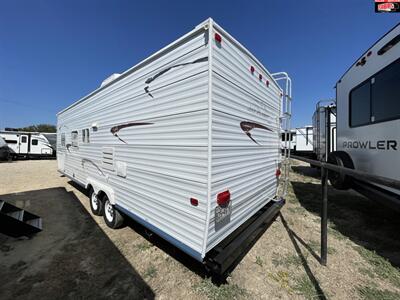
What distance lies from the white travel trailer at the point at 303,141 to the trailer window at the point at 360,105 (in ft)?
35.9

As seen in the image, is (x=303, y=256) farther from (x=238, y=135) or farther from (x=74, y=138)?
(x=74, y=138)

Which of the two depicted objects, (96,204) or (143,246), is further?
(96,204)

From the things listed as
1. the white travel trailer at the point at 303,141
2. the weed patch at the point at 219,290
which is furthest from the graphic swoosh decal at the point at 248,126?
the white travel trailer at the point at 303,141

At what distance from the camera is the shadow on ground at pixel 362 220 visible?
337cm

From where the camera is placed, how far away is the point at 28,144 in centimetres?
1864

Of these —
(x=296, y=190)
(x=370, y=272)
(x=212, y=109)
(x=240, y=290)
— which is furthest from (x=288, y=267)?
(x=296, y=190)

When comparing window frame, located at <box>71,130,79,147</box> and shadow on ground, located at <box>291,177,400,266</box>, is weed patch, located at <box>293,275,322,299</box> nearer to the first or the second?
shadow on ground, located at <box>291,177,400,266</box>

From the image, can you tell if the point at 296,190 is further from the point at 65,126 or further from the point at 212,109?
the point at 65,126

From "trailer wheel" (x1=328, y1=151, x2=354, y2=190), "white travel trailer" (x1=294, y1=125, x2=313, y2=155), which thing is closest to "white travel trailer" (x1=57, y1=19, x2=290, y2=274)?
"trailer wheel" (x1=328, y1=151, x2=354, y2=190)

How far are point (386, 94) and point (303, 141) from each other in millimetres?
13313

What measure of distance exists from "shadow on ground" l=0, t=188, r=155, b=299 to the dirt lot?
0.04 feet

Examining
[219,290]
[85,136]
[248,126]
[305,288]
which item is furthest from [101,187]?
[305,288]

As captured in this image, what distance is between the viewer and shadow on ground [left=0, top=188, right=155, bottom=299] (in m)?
2.49

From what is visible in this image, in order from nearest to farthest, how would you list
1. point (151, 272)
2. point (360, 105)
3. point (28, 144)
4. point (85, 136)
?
point (151, 272)
point (360, 105)
point (85, 136)
point (28, 144)
